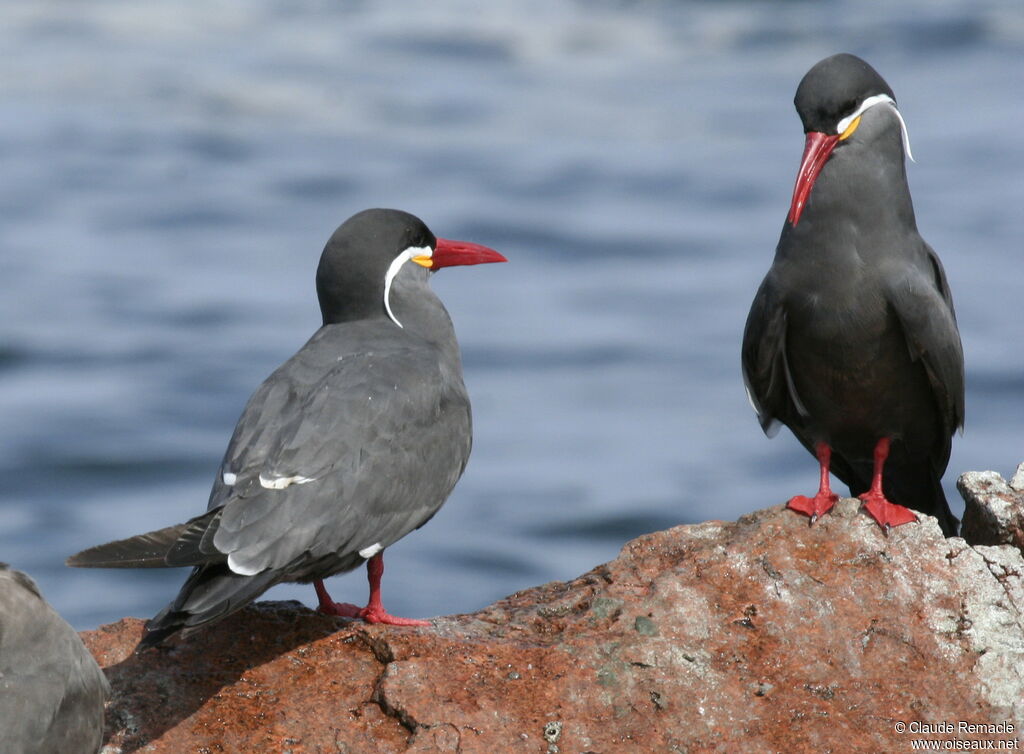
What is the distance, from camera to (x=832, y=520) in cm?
653

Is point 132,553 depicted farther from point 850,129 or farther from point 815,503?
point 850,129

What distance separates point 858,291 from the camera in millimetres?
7027

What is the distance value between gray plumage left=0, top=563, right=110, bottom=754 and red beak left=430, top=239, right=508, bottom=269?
2.87m

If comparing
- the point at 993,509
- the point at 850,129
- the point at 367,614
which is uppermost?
the point at 850,129

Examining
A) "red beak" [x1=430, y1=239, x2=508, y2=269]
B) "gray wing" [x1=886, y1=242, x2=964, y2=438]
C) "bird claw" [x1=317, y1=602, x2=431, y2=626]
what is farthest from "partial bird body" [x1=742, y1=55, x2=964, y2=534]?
"bird claw" [x1=317, y1=602, x2=431, y2=626]

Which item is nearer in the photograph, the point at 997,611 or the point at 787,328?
the point at 997,611

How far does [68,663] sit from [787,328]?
352 centimetres

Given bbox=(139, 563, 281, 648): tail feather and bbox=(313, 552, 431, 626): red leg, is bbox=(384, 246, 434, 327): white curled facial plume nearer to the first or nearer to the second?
bbox=(313, 552, 431, 626): red leg

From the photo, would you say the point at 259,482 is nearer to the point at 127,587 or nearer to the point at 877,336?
the point at 877,336

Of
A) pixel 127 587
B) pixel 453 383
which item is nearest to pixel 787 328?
pixel 453 383

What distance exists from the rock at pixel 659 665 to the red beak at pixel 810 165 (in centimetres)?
143

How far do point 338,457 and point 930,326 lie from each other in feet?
8.75

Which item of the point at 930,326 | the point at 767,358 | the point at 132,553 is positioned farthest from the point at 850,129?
the point at 132,553

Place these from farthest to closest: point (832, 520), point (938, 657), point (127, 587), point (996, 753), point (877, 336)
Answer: point (127, 587) → point (877, 336) → point (832, 520) → point (938, 657) → point (996, 753)
